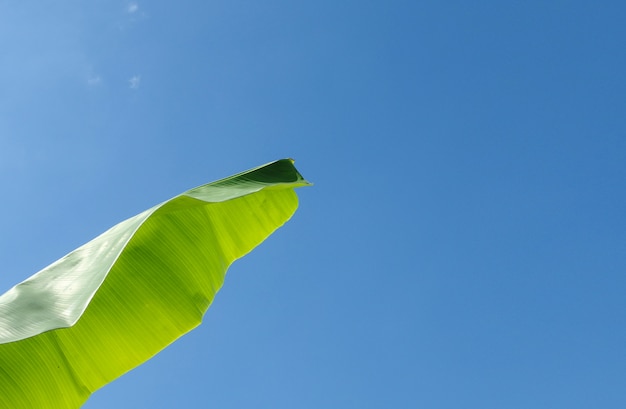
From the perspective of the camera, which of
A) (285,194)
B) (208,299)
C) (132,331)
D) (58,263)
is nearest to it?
(58,263)

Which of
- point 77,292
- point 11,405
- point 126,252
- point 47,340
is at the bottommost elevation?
point 77,292

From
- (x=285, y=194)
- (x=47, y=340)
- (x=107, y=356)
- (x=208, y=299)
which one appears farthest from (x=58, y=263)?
(x=285, y=194)

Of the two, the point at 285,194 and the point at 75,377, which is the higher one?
the point at 285,194

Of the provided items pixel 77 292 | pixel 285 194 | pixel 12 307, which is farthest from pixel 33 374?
pixel 285 194

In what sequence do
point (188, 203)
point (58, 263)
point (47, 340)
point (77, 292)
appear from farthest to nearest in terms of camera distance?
1. point (47, 340)
2. point (58, 263)
3. point (188, 203)
4. point (77, 292)

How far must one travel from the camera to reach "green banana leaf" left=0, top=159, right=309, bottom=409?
1837 millimetres

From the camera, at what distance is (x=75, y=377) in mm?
2277

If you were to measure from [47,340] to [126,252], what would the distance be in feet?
1.42

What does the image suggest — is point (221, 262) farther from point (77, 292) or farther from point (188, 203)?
point (77, 292)

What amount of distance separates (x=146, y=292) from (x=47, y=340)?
15.2 inches

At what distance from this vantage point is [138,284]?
7.85 feet

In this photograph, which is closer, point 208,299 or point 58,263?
point 58,263

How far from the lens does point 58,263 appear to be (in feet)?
6.62

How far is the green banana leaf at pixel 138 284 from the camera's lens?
1.84m
